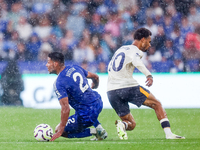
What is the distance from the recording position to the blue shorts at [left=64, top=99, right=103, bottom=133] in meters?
5.44

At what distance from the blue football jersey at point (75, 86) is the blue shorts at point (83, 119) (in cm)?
6

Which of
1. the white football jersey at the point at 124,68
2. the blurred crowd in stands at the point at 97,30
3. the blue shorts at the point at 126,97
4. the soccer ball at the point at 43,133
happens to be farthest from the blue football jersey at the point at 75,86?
the blurred crowd in stands at the point at 97,30

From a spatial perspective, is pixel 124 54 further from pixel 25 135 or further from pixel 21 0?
pixel 21 0

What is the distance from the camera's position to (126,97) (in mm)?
5539

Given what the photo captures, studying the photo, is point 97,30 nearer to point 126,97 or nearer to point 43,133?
point 126,97

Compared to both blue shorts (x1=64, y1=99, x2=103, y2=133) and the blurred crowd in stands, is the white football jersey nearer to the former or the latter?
blue shorts (x1=64, y1=99, x2=103, y2=133)

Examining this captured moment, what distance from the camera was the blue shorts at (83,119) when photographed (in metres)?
5.44

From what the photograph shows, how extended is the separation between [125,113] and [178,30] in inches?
276

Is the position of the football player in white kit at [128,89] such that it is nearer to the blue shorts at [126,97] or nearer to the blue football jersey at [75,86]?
the blue shorts at [126,97]

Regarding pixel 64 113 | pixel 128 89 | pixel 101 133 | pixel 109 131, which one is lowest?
pixel 101 133

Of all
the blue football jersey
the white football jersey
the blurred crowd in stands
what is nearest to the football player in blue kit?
the blue football jersey

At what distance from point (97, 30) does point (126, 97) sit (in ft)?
22.9

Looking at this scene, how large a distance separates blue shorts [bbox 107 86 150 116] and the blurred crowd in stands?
542 centimetres

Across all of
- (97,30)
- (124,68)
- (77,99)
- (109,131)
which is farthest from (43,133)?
(97,30)
